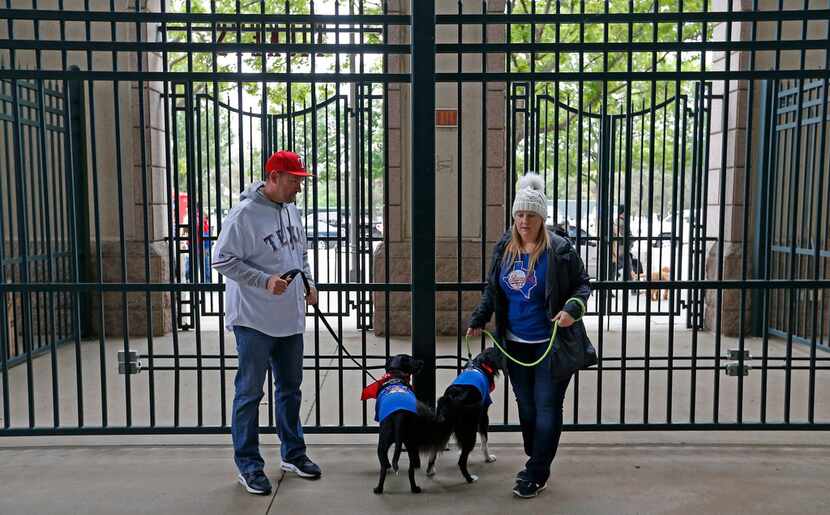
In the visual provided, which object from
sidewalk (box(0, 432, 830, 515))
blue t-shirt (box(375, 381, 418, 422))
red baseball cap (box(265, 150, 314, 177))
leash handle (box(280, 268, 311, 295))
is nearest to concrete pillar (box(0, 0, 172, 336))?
sidewalk (box(0, 432, 830, 515))

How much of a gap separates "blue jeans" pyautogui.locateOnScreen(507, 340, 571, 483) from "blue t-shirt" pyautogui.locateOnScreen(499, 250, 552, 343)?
0.26ft

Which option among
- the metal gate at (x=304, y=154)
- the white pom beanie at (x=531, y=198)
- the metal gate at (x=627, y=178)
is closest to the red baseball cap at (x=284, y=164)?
the metal gate at (x=304, y=154)

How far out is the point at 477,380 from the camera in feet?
13.9

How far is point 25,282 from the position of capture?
491 centimetres

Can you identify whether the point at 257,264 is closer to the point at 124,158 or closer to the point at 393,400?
the point at 393,400

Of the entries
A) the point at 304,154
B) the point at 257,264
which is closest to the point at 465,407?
the point at 257,264

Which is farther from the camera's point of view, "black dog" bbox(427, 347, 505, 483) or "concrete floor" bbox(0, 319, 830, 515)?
"black dog" bbox(427, 347, 505, 483)

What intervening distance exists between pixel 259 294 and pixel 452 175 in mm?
5252

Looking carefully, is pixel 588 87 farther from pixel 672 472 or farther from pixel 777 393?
pixel 672 472

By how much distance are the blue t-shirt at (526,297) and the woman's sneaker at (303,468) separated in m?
1.52

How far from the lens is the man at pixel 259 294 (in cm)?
401

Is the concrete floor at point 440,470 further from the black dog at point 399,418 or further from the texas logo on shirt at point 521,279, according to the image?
the texas logo on shirt at point 521,279

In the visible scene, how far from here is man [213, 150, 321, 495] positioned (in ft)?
13.1

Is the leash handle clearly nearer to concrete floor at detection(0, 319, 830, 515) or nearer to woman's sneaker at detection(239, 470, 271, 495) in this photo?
concrete floor at detection(0, 319, 830, 515)
